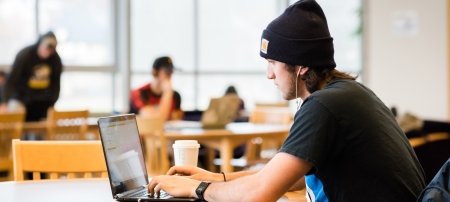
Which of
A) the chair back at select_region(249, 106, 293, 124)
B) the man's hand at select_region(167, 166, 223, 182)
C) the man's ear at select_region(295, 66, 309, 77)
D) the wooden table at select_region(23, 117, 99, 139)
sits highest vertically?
the man's ear at select_region(295, 66, 309, 77)

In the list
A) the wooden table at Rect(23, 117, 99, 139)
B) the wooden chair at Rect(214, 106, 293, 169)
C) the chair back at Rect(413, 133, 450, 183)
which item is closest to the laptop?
the chair back at Rect(413, 133, 450, 183)

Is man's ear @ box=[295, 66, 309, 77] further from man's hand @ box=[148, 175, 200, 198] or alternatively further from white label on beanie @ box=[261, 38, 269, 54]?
man's hand @ box=[148, 175, 200, 198]

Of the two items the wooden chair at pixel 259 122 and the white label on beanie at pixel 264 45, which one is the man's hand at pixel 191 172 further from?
the wooden chair at pixel 259 122

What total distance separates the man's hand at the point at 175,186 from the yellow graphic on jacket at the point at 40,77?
17.9 feet

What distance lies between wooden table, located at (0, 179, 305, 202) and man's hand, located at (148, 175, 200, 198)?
12 cm

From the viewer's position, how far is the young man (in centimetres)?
181

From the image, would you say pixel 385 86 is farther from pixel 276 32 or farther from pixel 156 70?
A: pixel 276 32

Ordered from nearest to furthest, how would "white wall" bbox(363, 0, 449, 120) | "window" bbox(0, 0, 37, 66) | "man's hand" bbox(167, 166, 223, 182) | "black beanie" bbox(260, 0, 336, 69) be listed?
"black beanie" bbox(260, 0, 336, 69) < "man's hand" bbox(167, 166, 223, 182) < "window" bbox(0, 0, 37, 66) < "white wall" bbox(363, 0, 449, 120)

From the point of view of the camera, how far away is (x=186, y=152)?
87.3 inches

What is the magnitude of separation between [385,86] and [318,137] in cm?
827

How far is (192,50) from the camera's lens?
938cm

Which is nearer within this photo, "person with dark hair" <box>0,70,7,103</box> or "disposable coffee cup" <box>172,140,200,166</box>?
"disposable coffee cup" <box>172,140,200,166</box>

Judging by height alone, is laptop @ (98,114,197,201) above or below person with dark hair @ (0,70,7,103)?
above

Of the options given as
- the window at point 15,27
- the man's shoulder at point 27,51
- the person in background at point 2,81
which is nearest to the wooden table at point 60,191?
the man's shoulder at point 27,51
